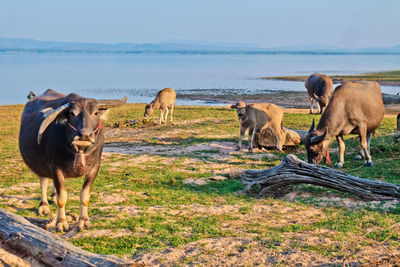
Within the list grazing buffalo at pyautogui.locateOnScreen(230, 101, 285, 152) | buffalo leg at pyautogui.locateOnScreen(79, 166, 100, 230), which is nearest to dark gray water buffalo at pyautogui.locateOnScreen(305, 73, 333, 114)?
grazing buffalo at pyautogui.locateOnScreen(230, 101, 285, 152)

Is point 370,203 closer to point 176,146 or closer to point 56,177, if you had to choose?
point 56,177

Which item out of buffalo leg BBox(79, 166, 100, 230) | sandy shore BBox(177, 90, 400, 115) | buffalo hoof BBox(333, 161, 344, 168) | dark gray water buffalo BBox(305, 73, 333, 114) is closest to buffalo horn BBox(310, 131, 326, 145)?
buffalo hoof BBox(333, 161, 344, 168)

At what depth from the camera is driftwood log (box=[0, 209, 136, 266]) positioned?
503 cm

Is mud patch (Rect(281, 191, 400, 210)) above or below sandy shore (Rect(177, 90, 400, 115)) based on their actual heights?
above

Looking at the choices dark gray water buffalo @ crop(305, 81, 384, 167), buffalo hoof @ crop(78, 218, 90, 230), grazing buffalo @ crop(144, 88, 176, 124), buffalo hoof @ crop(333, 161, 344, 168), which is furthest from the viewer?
grazing buffalo @ crop(144, 88, 176, 124)

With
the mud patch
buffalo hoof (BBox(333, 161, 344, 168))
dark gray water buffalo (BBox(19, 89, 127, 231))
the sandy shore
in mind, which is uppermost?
dark gray water buffalo (BBox(19, 89, 127, 231))

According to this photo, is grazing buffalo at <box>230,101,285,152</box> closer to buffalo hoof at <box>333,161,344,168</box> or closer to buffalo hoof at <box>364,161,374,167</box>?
buffalo hoof at <box>333,161,344,168</box>

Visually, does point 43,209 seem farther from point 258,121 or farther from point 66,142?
point 258,121

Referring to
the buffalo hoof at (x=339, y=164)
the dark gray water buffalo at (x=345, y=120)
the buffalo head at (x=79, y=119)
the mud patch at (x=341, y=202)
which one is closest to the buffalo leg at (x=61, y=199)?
the buffalo head at (x=79, y=119)

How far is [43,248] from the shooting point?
17.5 feet

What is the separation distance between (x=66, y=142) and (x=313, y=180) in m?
5.00

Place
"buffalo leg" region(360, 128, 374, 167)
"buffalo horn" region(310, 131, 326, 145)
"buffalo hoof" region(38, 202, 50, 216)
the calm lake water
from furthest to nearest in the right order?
the calm lake water
"buffalo leg" region(360, 128, 374, 167)
"buffalo horn" region(310, 131, 326, 145)
"buffalo hoof" region(38, 202, 50, 216)

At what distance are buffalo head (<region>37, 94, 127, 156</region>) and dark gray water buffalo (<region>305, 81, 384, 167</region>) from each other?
6.56m

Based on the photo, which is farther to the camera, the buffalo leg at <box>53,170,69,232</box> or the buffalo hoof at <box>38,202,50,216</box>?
the buffalo hoof at <box>38,202,50,216</box>
